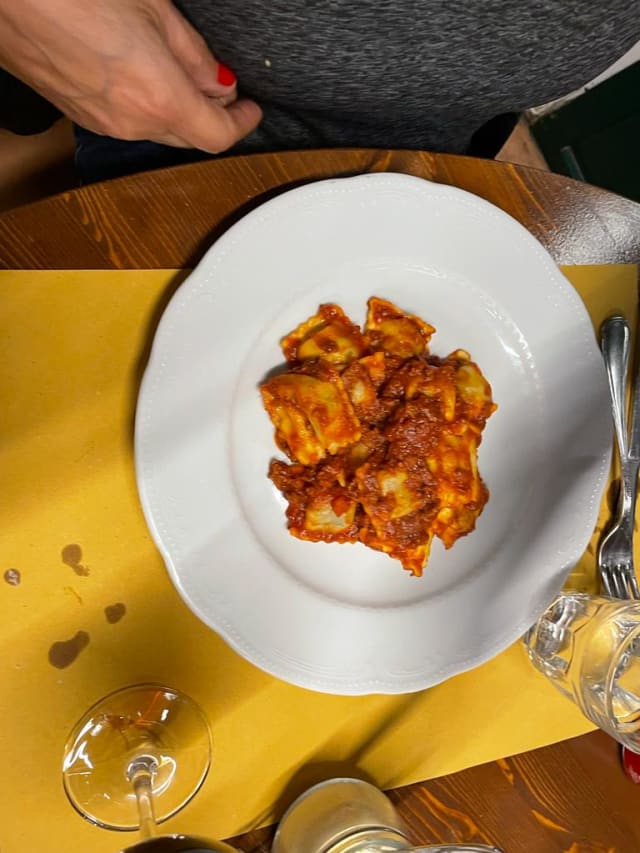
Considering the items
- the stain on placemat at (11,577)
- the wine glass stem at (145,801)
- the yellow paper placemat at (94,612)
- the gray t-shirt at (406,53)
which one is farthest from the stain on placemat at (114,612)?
the gray t-shirt at (406,53)

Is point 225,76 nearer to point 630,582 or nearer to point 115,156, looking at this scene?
point 115,156

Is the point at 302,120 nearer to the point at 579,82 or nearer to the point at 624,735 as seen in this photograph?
the point at 579,82

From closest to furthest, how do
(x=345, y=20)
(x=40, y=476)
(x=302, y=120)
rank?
(x=345, y=20), (x=40, y=476), (x=302, y=120)

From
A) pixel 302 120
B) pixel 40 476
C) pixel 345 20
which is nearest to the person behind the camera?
pixel 345 20

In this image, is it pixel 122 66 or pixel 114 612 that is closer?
pixel 122 66

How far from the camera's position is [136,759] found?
38.5 inches

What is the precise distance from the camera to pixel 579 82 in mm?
949

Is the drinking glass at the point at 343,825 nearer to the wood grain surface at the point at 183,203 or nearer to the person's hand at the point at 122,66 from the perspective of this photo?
the wood grain surface at the point at 183,203

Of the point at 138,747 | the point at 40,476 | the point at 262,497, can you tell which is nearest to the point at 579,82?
the point at 262,497

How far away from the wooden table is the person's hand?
0.23ft

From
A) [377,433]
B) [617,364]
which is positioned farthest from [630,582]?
[377,433]

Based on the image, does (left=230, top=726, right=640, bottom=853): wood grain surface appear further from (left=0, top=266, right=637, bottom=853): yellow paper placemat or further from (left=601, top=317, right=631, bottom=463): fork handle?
(left=601, top=317, right=631, bottom=463): fork handle

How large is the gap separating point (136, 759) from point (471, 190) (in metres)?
0.91

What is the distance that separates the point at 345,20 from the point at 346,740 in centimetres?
88
